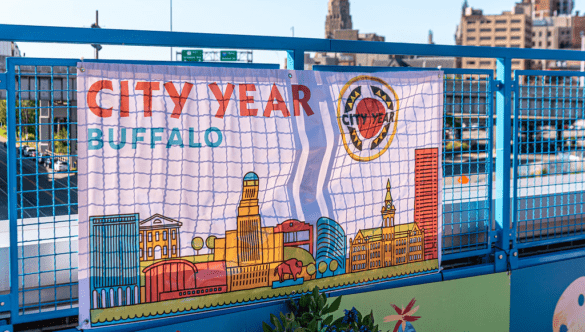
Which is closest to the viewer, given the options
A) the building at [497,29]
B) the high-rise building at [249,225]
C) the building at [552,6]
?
the high-rise building at [249,225]

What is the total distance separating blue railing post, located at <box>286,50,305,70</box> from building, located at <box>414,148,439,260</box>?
89 centimetres

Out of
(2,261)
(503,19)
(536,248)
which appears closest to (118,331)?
(2,261)

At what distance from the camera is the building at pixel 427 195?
3223mm

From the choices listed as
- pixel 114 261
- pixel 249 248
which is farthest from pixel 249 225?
pixel 114 261

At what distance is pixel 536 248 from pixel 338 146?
7.11ft

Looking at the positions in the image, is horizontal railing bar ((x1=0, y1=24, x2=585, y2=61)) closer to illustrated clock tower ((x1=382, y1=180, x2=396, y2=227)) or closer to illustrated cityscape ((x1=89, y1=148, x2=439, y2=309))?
illustrated cityscape ((x1=89, y1=148, x2=439, y2=309))

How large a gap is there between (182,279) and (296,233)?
0.66 m

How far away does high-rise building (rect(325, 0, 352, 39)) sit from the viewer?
18375 centimetres

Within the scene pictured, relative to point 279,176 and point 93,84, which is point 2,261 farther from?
point 279,176

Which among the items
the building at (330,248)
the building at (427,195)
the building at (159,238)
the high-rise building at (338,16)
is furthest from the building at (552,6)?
the building at (159,238)

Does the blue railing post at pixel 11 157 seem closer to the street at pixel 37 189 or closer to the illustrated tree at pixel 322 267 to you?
the street at pixel 37 189

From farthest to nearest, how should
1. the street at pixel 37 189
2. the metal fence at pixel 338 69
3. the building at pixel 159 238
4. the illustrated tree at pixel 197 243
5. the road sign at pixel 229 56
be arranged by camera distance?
the road sign at pixel 229 56 → the illustrated tree at pixel 197 243 → the building at pixel 159 238 → the metal fence at pixel 338 69 → the street at pixel 37 189

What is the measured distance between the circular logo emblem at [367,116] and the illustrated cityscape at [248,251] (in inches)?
10.3

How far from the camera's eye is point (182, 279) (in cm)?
262
